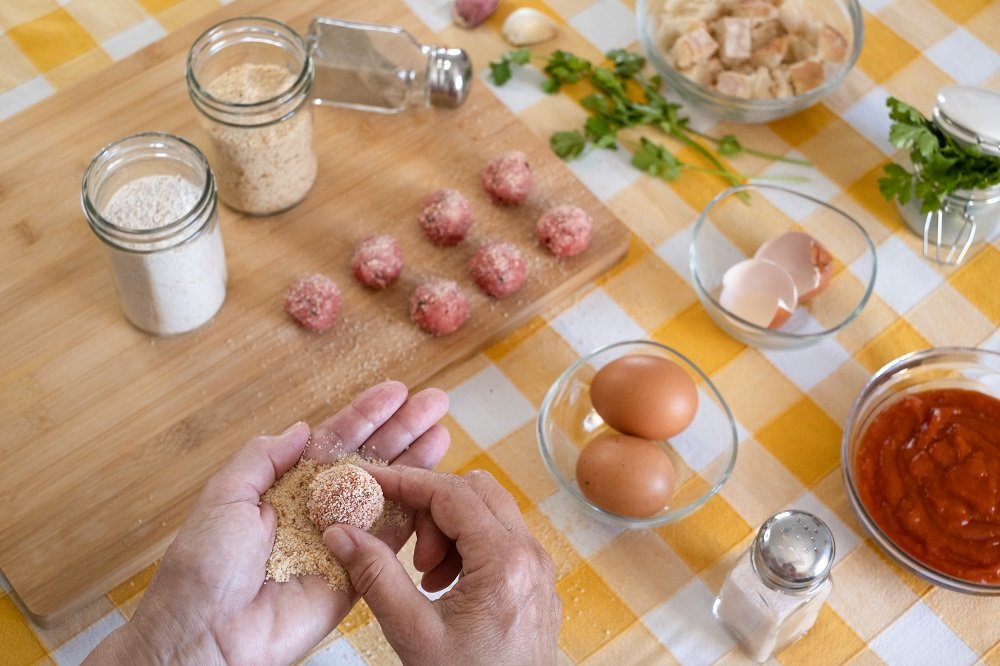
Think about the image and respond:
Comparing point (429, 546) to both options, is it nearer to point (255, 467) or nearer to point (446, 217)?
point (255, 467)

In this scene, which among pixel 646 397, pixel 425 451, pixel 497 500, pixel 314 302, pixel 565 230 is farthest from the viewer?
pixel 565 230

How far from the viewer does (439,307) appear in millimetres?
1905

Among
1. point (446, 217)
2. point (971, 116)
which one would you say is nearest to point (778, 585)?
point (446, 217)

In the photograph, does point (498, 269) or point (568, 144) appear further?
point (568, 144)

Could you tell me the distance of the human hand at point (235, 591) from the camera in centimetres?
136

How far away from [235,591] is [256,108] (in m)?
0.83

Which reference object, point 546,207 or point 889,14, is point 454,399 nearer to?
point 546,207

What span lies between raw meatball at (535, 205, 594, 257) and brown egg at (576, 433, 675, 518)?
396 mm

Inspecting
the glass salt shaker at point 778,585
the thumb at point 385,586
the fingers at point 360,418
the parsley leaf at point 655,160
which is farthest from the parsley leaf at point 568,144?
the thumb at point 385,586

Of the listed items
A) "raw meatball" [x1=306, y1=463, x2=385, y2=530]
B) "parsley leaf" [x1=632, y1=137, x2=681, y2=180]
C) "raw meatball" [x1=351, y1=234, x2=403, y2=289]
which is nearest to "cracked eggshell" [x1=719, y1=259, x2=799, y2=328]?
"parsley leaf" [x1=632, y1=137, x2=681, y2=180]

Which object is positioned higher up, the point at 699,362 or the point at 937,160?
the point at 937,160

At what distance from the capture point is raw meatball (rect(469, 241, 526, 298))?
77.0 inches

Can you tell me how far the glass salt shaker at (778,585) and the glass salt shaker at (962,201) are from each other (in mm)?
797

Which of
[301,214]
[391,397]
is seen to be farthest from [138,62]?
[391,397]
